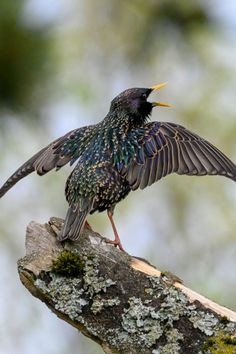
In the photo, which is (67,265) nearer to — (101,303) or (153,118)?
(101,303)

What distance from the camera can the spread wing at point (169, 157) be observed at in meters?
7.09

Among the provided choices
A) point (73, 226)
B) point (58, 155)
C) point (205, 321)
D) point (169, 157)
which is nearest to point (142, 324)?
point (205, 321)

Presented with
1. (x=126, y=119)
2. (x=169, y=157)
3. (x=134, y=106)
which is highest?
(x=134, y=106)

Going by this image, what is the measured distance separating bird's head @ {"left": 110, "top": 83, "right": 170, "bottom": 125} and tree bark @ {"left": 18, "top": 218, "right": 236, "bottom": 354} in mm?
2043

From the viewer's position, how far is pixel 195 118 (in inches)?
612

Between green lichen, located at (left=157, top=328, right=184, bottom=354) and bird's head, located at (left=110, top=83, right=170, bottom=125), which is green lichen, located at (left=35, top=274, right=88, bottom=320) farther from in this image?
bird's head, located at (left=110, top=83, right=170, bottom=125)

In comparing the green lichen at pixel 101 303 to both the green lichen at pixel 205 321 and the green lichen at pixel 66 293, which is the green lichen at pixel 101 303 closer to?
the green lichen at pixel 66 293

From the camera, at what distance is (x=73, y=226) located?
6184 millimetres

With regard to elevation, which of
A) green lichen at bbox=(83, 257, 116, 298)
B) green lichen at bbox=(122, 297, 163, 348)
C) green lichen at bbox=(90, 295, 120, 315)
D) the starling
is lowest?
green lichen at bbox=(122, 297, 163, 348)

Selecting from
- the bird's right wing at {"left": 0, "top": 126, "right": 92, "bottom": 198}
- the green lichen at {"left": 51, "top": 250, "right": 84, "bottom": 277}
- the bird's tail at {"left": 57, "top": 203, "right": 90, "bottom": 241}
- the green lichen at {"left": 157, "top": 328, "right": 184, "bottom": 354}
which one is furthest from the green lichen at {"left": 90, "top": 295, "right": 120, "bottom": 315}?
the bird's right wing at {"left": 0, "top": 126, "right": 92, "bottom": 198}

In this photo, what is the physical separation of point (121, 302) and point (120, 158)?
1.61 m

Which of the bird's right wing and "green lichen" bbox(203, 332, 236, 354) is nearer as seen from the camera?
"green lichen" bbox(203, 332, 236, 354)

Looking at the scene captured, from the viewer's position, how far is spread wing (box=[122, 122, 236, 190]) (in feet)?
23.3

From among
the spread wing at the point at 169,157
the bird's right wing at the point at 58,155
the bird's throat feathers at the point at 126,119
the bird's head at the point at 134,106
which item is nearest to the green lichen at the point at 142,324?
the spread wing at the point at 169,157
